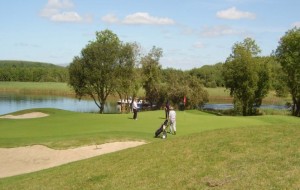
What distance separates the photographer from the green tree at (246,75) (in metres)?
59.3

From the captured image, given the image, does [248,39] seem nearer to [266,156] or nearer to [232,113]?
[232,113]

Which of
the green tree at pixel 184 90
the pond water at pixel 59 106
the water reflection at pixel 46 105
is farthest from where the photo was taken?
the pond water at pixel 59 106

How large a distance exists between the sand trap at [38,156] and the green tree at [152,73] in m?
48.6

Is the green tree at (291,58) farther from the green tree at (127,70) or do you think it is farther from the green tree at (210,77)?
the green tree at (210,77)

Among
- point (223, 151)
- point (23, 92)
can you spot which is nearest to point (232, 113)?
point (223, 151)

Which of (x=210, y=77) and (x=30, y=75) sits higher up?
(x=30, y=75)

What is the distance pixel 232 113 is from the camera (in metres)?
65.1

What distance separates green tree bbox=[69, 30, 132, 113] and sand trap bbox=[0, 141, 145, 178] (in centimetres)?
3371

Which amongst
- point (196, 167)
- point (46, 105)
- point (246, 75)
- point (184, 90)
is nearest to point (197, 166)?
point (196, 167)

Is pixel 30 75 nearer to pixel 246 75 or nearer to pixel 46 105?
pixel 46 105

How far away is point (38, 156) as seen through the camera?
21234 mm

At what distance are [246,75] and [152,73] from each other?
18.9 metres

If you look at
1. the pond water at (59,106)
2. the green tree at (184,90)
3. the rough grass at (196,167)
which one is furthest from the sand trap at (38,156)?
the green tree at (184,90)

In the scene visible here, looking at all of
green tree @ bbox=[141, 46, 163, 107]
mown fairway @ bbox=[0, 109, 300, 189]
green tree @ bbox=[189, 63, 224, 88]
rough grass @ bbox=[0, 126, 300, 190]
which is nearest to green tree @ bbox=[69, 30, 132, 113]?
green tree @ bbox=[141, 46, 163, 107]
